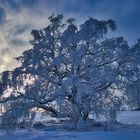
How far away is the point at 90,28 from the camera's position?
2341 centimetres

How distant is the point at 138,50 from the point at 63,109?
5.93 meters

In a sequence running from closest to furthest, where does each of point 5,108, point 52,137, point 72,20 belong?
1. point 52,137
2. point 5,108
3. point 72,20

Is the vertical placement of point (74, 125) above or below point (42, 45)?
below

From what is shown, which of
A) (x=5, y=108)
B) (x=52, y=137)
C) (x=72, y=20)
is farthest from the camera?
(x=72, y=20)

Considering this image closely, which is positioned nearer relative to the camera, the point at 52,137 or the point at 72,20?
the point at 52,137

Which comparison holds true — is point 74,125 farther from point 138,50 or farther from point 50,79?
point 138,50

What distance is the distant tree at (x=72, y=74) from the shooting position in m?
22.5

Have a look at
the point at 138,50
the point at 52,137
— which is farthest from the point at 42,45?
the point at 52,137

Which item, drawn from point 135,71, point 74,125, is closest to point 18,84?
point 74,125

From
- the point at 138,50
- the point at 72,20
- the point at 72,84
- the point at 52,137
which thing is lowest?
the point at 52,137

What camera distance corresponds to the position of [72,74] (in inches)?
914

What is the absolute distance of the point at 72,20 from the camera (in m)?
23.8

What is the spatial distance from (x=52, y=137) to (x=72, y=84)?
275 inches

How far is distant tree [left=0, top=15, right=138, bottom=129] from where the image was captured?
888 inches
